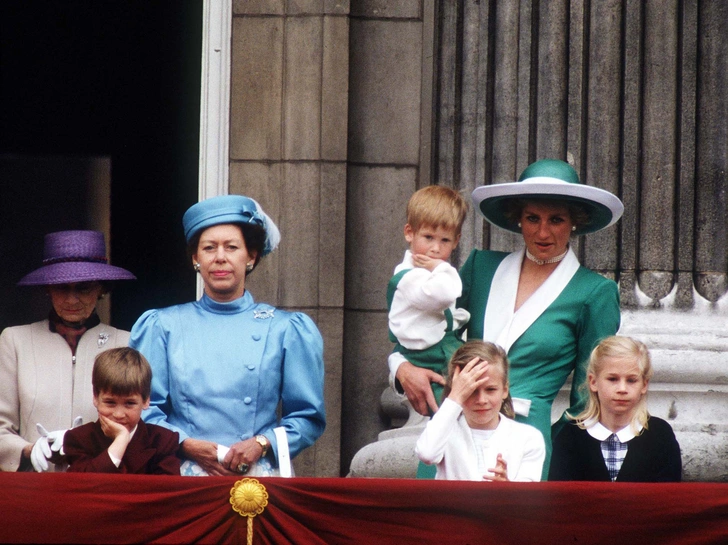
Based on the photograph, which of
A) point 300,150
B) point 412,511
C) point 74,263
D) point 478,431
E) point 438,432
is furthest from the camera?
point 300,150

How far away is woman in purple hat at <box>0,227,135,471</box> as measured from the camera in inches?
220

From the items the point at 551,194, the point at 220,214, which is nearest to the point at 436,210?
the point at 551,194

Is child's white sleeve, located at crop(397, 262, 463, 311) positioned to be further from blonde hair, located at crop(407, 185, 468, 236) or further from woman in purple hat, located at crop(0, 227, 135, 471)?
woman in purple hat, located at crop(0, 227, 135, 471)

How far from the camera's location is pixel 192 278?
8797 mm

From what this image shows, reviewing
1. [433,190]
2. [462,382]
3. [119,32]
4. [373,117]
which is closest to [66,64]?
[119,32]

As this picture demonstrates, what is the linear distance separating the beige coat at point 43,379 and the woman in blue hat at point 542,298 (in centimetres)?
112

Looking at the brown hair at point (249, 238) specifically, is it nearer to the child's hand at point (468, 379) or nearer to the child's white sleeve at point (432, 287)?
the child's white sleeve at point (432, 287)

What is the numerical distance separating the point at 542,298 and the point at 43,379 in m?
1.81

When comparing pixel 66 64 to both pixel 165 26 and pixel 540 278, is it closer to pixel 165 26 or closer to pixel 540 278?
pixel 165 26

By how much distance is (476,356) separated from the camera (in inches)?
196

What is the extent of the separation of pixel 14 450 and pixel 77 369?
1.32ft

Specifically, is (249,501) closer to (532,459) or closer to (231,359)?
(231,359)

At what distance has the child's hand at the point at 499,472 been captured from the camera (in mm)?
4895

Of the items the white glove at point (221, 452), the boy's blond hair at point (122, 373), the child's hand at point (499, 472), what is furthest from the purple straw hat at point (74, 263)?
the child's hand at point (499, 472)
